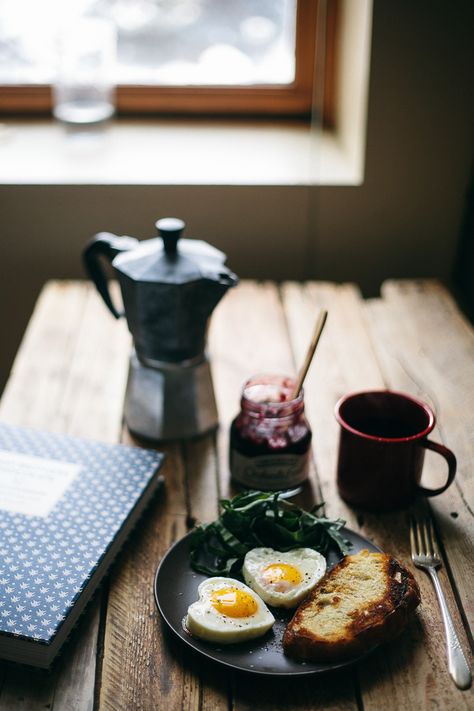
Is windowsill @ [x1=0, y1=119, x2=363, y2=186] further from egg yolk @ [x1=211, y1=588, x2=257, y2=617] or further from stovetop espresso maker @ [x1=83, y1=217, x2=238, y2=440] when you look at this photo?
egg yolk @ [x1=211, y1=588, x2=257, y2=617]

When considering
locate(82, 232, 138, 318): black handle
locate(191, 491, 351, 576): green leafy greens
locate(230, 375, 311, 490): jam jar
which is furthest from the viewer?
locate(82, 232, 138, 318): black handle

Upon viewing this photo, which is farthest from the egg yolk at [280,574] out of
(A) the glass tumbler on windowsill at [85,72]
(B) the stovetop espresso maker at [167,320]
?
(A) the glass tumbler on windowsill at [85,72]

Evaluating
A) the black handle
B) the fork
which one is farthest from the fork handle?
the black handle

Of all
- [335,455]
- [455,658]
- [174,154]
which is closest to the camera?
[455,658]

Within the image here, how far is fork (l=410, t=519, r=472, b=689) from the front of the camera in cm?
80

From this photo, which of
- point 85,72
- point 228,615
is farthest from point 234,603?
point 85,72

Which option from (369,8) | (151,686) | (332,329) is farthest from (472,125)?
(151,686)

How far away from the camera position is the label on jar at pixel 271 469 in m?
1.05

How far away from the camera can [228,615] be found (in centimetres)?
83

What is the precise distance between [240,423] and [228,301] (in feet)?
2.02

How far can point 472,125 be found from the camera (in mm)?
1808

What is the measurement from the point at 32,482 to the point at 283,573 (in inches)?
14.5

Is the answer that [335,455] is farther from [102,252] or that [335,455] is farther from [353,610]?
[102,252]

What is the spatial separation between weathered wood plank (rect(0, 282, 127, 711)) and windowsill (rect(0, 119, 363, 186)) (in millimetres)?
369
